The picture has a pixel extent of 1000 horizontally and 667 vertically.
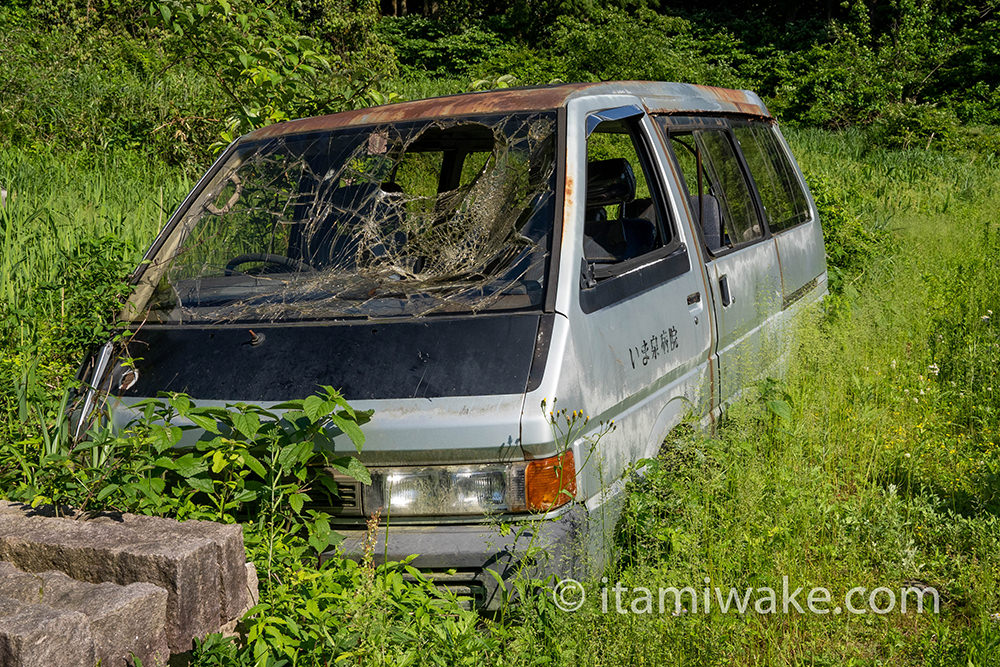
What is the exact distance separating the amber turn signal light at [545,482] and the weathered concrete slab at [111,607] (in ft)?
3.52

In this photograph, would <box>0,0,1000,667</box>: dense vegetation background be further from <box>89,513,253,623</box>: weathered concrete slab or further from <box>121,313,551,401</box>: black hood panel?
<box>121,313,551,401</box>: black hood panel

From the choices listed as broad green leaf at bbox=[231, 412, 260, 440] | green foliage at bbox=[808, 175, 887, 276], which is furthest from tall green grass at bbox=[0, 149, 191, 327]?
green foliage at bbox=[808, 175, 887, 276]

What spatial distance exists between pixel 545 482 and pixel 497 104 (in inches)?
67.7

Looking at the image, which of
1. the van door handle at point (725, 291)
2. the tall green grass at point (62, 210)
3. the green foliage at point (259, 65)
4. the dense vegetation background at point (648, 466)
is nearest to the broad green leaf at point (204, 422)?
the dense vegetation background at point (648, 466)

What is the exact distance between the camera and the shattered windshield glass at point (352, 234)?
3350 mm

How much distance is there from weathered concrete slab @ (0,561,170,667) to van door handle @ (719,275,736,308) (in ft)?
8.84

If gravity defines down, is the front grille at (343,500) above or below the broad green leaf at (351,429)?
below

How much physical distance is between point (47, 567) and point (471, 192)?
2164 millimetres

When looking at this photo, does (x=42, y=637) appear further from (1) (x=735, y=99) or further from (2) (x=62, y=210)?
(2) (x=62, y=210)

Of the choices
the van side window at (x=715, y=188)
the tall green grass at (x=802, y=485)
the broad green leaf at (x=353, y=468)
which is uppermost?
the van side window at (x=715, y=188)

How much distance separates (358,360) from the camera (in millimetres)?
2996

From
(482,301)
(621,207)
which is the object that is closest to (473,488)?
(482,301)

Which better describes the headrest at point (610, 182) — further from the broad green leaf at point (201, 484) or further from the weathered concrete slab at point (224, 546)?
the weathered concrete slab at point (224, 546)

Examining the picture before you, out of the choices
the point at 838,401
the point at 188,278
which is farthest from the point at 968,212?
the point at 188,278
